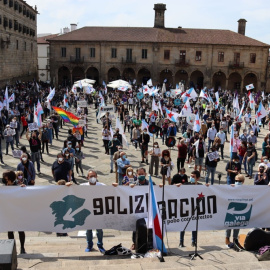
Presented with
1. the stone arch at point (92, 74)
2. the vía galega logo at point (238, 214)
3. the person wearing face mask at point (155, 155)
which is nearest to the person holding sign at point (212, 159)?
the person wearing face mask at point (155, 155)

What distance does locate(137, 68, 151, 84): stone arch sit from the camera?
5281cm

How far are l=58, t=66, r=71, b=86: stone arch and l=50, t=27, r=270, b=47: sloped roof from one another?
4514 mm

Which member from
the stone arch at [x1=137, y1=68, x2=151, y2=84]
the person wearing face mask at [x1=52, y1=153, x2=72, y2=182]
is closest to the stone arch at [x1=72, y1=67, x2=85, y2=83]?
the stone arch at [x1=137, y1=68, x2=151, y2=84]

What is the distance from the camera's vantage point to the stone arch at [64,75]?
174 feet

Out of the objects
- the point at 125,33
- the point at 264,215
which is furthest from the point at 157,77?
the point at 264,215

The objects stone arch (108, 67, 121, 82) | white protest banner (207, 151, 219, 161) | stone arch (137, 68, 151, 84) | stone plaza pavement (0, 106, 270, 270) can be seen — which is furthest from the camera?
stone arch (108, 67, 121, 82)

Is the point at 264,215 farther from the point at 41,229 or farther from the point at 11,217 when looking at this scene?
the point at 11,217

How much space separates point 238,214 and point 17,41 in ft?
136

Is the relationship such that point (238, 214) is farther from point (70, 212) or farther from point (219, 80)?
point (219, 80)

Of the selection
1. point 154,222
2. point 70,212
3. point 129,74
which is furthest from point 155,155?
point 129,74

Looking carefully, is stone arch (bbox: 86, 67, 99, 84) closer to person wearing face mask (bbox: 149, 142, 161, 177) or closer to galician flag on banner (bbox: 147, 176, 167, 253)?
person wearing face mask (bbox: 149, 142, 161, 177)

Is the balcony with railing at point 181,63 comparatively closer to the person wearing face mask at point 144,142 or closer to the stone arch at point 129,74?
the stone arch at point 129,74

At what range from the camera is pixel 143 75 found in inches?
2094

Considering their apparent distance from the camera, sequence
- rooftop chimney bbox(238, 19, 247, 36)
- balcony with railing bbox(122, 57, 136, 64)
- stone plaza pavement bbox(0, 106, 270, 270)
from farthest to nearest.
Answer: rooftop chimney bbox(238, 19, 247, 36), balcony with railing bbox(122, 57, 136, 64), stone plaza pavement bbox(0, 106, 270, 270)
